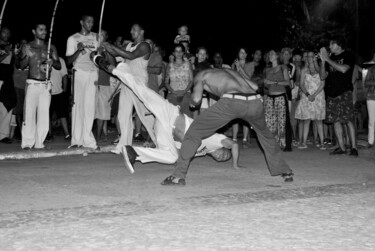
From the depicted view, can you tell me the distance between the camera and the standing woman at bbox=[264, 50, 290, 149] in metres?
12.6

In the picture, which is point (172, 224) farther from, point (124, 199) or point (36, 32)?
point (36, 32)

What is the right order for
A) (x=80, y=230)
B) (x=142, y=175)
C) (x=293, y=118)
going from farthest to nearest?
→ (x=293, y=118), (x=142, y=175), (x=80, y=230)

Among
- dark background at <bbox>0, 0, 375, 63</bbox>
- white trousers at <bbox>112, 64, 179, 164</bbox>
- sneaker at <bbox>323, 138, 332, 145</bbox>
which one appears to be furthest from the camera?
dark background at <bbox>0, 0, 375, 63</bbox>

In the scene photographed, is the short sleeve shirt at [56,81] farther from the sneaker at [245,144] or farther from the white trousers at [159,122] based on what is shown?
the white trousers at [159,122]

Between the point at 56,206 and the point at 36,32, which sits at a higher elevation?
the point at 36,32

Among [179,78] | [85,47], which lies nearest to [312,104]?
[179,78]

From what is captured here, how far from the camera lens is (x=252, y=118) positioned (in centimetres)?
880

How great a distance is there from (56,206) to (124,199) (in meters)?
0.76

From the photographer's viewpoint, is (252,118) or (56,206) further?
(252,118)

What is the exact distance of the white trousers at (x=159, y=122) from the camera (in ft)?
31.3

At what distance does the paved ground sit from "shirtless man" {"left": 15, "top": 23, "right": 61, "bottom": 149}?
1349mm

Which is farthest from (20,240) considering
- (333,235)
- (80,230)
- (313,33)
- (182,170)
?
(313,33)

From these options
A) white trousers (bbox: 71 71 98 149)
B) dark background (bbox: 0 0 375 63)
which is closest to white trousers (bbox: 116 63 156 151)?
white trousers (bbox: 71 71 98 149)

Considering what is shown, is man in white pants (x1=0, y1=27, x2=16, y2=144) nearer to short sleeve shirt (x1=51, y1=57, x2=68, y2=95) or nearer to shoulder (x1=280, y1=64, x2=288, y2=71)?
short sleeve shirt (x1=51, y1=57, x2=68, y2=95)
